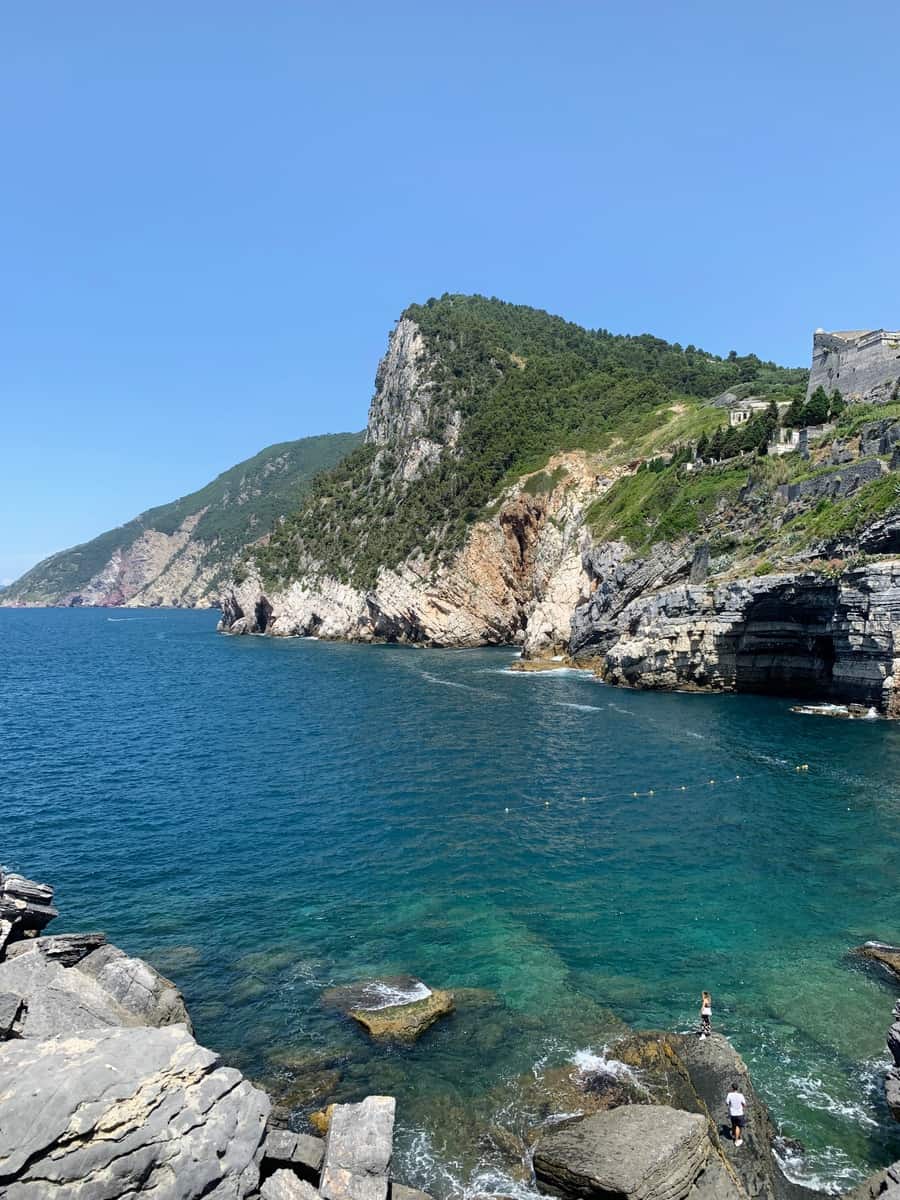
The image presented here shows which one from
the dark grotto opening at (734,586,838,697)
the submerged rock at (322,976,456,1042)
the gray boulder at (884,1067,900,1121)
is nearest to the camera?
the gray boulder at (884,1067,900,1121)

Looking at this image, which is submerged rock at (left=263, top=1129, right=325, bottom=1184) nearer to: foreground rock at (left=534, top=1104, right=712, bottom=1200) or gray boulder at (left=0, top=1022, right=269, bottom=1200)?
gray boulder at (left=0, top=1022, right=269, bottom=1200)

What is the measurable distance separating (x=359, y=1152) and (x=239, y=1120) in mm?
2511

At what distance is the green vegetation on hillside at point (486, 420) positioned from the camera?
396ft

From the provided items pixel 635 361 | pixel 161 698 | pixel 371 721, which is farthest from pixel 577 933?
pixel 635 361

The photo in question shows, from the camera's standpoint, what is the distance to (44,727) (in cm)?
5647

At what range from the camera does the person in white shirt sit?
14852mm

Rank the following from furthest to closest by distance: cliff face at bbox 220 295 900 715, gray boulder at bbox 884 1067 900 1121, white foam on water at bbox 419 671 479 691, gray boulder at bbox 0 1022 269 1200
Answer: white foam on water at bbox 419 671 479 691
cliff face at bbox 220 295 900 715
gray boulder at bbox 884 1067 900 1121
gray boulder at bbox 0 1022 269 1200

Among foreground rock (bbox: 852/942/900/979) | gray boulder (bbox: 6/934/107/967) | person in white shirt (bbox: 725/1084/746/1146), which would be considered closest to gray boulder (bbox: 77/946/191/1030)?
gray boulder (bbox: 6/934/107/967)

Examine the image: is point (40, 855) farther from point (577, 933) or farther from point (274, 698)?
point (274, 698)

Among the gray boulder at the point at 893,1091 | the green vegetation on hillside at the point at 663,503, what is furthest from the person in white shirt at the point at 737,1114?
the green vegetation on hillside at the point at 663,503

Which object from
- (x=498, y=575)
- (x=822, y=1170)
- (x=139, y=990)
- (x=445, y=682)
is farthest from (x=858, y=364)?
(x=139, y=990)

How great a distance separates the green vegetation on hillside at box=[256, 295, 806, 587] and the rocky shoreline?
321 feet

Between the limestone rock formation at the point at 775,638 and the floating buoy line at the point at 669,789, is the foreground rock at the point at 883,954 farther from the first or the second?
the limestone rock formation at the point at 775,638

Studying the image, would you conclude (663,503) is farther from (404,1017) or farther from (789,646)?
(404,1017)
